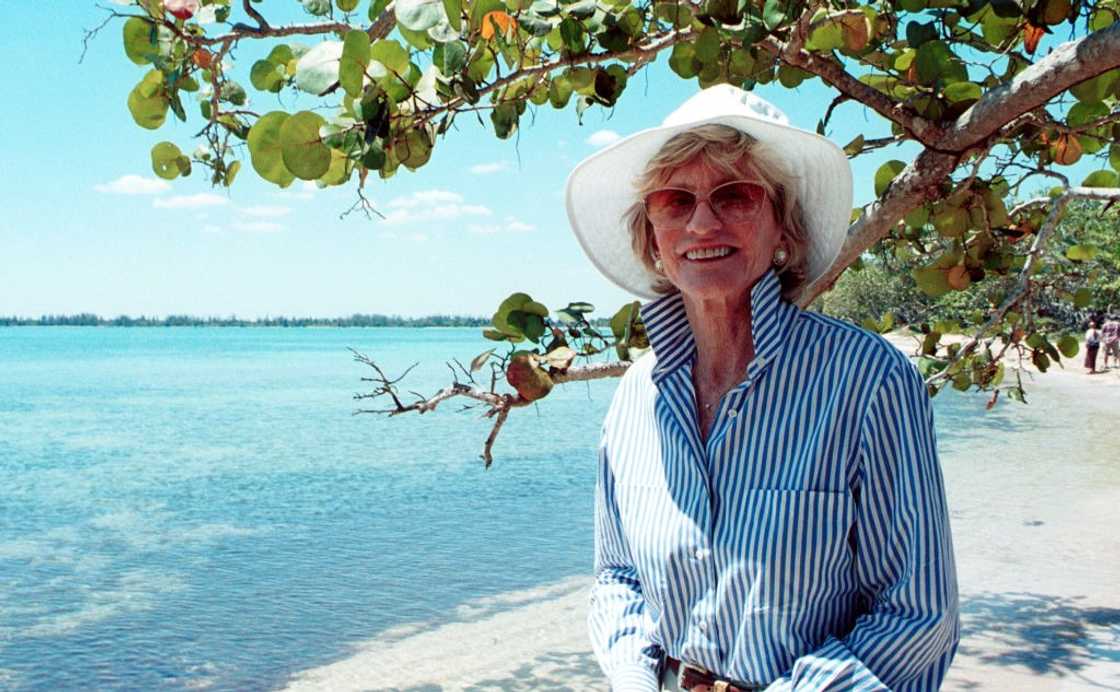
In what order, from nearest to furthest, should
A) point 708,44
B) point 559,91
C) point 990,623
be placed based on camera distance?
point 708,44, point 559,91, point 990,623

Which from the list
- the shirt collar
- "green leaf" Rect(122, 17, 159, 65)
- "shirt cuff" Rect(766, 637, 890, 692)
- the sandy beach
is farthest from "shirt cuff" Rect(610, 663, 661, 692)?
the sandy beach

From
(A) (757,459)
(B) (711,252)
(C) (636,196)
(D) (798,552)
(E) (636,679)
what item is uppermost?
(C) (636,196)

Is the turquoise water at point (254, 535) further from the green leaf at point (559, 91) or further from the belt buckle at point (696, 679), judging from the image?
the belt buckle at point (696, 679)

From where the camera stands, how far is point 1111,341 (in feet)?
87.6

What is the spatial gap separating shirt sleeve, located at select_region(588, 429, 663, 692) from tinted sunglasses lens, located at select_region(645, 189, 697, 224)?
373 millimetres

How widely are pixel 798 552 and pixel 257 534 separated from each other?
1393 centimetres

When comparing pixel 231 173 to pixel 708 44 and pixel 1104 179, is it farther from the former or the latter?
pixel 1104 179

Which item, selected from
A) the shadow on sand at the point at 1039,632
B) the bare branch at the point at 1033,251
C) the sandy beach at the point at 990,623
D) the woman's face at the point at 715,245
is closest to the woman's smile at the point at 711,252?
the woman's face at the point at 715,245

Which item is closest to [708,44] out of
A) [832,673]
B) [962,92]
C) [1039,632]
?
[962,92]

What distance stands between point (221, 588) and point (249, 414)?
24.2 metres

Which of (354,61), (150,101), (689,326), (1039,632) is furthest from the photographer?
(1039,632)

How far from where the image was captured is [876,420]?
123 cm

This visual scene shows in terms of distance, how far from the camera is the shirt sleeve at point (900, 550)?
1221 millimetres

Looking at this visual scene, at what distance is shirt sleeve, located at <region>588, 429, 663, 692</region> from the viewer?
1461 mm
